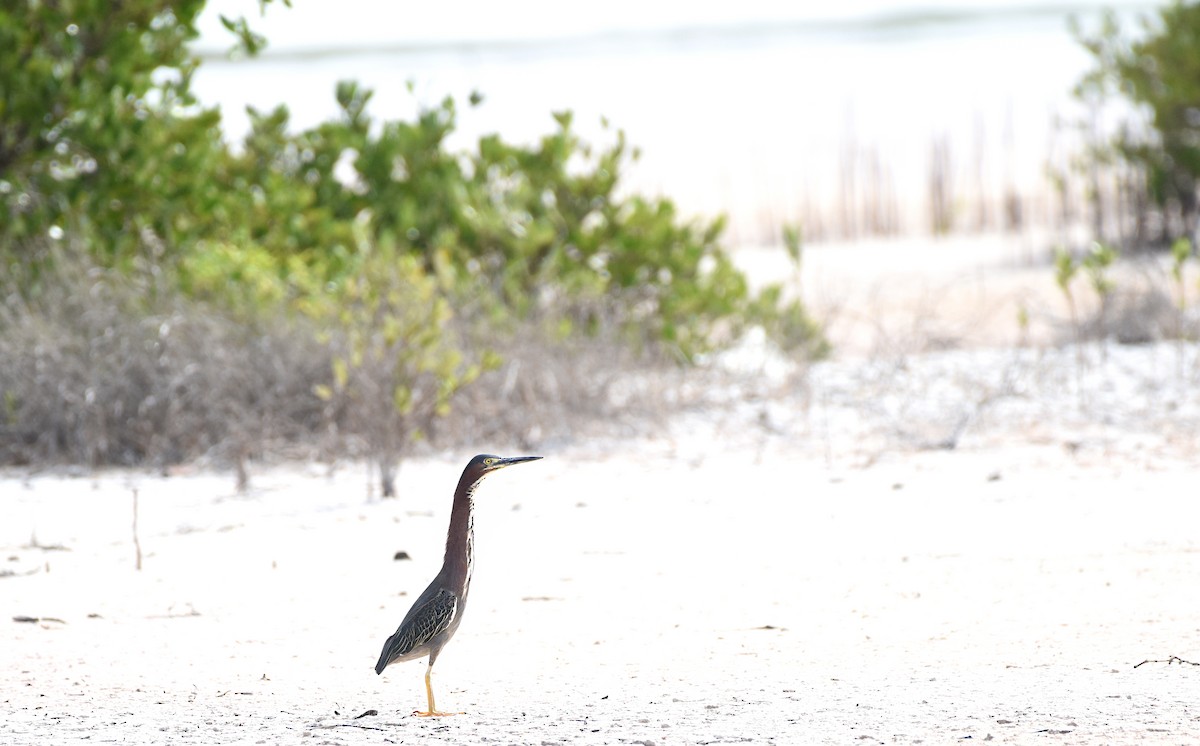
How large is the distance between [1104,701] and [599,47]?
38753 millimetres

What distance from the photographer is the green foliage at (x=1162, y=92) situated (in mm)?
12844

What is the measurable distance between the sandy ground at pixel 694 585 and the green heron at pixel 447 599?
19 cm

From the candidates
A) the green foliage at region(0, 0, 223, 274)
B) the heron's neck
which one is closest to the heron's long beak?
the heron's neck

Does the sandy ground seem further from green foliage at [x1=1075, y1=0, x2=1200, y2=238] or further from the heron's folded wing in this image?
green foliage at [x1=1075, y1=0, x2=1200, y2=238]

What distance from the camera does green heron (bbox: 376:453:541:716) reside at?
399 cm

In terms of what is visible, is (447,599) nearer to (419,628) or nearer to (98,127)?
(419,628)

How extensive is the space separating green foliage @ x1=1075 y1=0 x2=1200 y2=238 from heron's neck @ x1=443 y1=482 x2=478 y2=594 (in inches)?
401

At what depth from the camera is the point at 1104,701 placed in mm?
4016

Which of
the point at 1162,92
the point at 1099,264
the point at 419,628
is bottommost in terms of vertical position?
the point at 419,628

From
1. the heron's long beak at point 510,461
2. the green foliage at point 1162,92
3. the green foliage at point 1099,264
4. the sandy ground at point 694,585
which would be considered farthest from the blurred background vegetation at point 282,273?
the green foliage at point 1162,92

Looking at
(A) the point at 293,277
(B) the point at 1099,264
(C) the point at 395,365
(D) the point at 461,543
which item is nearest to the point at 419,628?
(D) the point at 461,543

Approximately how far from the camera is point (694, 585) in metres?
5.51

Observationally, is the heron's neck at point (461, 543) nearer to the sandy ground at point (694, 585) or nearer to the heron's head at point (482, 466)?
the heron's head at point (482, 466)

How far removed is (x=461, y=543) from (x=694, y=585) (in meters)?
1.53
